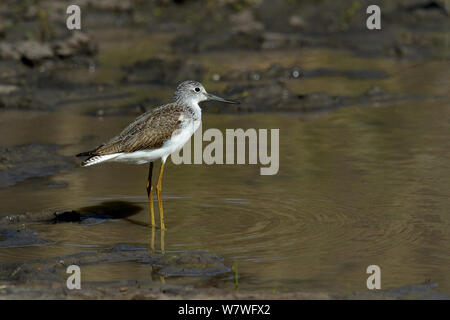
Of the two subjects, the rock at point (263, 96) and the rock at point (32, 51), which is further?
the rock at point (32, 51)

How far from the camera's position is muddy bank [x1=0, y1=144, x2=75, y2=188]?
36.5 ft

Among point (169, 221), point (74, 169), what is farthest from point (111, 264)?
point (74, 169)

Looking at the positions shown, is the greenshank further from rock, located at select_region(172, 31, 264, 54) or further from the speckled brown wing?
rock, located at select_region(172, 31, 264, 54)

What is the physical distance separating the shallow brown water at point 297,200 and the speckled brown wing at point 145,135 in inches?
32.0

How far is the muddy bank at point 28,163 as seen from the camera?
36.5 ft

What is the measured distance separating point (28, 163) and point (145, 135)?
120 inches

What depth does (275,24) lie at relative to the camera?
21.3 m

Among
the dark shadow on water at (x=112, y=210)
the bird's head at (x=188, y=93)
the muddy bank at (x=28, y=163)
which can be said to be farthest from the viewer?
the muddy bank at (x=28, y=163)

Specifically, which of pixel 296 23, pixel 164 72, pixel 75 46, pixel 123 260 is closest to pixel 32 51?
pixel 75 46

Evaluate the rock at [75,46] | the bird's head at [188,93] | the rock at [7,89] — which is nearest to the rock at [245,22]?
the rock at [75,46]

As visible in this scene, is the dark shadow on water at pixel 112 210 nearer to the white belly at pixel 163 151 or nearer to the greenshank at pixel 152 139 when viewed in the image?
the greenshank at pixel 152 139

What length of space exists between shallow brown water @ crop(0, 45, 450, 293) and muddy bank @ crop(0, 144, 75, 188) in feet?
0.87

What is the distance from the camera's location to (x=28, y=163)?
11586 millimetres

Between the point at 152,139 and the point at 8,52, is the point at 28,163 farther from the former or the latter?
the point at 8,52
